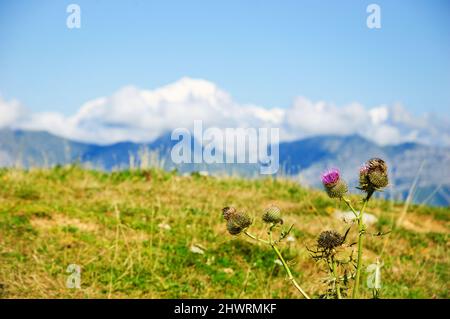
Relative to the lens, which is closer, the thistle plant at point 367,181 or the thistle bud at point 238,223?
the thistle plant at point 367,181

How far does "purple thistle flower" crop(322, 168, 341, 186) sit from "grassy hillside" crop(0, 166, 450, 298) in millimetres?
1666

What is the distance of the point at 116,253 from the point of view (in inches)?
244

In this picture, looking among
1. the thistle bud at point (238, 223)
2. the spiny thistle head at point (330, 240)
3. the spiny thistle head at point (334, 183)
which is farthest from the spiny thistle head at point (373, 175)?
the thistle bud at point (238, 223)

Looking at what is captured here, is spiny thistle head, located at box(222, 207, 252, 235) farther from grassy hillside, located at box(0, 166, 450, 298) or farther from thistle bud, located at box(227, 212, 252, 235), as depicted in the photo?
grassy hillside, located at box(0, 166, 450, 298)

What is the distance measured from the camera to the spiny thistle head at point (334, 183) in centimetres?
278

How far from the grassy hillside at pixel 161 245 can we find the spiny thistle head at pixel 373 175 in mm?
1860

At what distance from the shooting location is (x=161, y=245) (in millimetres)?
6766

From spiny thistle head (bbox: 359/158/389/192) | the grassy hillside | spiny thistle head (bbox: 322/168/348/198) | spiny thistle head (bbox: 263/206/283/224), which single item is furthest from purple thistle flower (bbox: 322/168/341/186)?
the grassy hillside

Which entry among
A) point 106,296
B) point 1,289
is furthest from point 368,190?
point 1,289

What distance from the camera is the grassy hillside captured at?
5863 millimetres

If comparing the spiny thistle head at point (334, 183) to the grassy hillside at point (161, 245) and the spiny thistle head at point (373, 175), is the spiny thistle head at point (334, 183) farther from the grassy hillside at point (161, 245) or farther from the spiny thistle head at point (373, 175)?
the grassy hillside at point (161, 245)

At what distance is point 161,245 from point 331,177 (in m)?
4.21

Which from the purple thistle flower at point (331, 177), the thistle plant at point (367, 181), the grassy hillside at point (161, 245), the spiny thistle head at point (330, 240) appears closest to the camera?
the thistle plant at point (367, 181)

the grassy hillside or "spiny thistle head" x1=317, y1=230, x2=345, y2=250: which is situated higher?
"spiny thistle head" x1=317, y1=230, x2=345, y2=250
